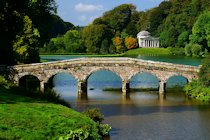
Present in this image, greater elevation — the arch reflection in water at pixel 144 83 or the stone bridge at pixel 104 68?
the stone bridge at pixel 104 68

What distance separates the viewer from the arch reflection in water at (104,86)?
170 ft

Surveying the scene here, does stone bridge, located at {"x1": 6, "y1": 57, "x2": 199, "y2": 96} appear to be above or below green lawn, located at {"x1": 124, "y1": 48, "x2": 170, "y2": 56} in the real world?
below

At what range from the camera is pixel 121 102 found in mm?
46781

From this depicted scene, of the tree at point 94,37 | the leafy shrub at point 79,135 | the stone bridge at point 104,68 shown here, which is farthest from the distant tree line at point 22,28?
the tree at point 94,37

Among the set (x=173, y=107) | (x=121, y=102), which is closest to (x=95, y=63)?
(x=121, y=102)

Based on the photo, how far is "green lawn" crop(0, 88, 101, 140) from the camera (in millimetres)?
23725

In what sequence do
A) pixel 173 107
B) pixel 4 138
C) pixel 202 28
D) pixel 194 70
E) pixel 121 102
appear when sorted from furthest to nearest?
pixel 202 28
pixel 194 70
pixel 121 102
pixel 173 107
pixel 4 138

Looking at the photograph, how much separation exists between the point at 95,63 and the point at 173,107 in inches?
498

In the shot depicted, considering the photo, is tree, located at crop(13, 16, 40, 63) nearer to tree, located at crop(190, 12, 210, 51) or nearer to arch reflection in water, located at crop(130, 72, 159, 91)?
arch reflection in water, located at crop(130, 72, 159, 91)

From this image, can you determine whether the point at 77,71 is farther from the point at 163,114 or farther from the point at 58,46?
the point at 58,46

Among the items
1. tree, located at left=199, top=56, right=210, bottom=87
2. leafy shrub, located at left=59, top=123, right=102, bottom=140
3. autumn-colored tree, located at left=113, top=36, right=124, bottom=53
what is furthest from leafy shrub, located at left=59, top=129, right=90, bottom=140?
autumn-colored tree, located at left=113, top=36, right=124, bottom=53

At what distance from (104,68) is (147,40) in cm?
9837

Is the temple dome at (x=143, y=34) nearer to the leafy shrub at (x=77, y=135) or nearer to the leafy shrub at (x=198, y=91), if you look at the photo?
the leafy shrub at (x=198, y=91)

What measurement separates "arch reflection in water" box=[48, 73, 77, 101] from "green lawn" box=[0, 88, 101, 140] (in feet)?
61.8
